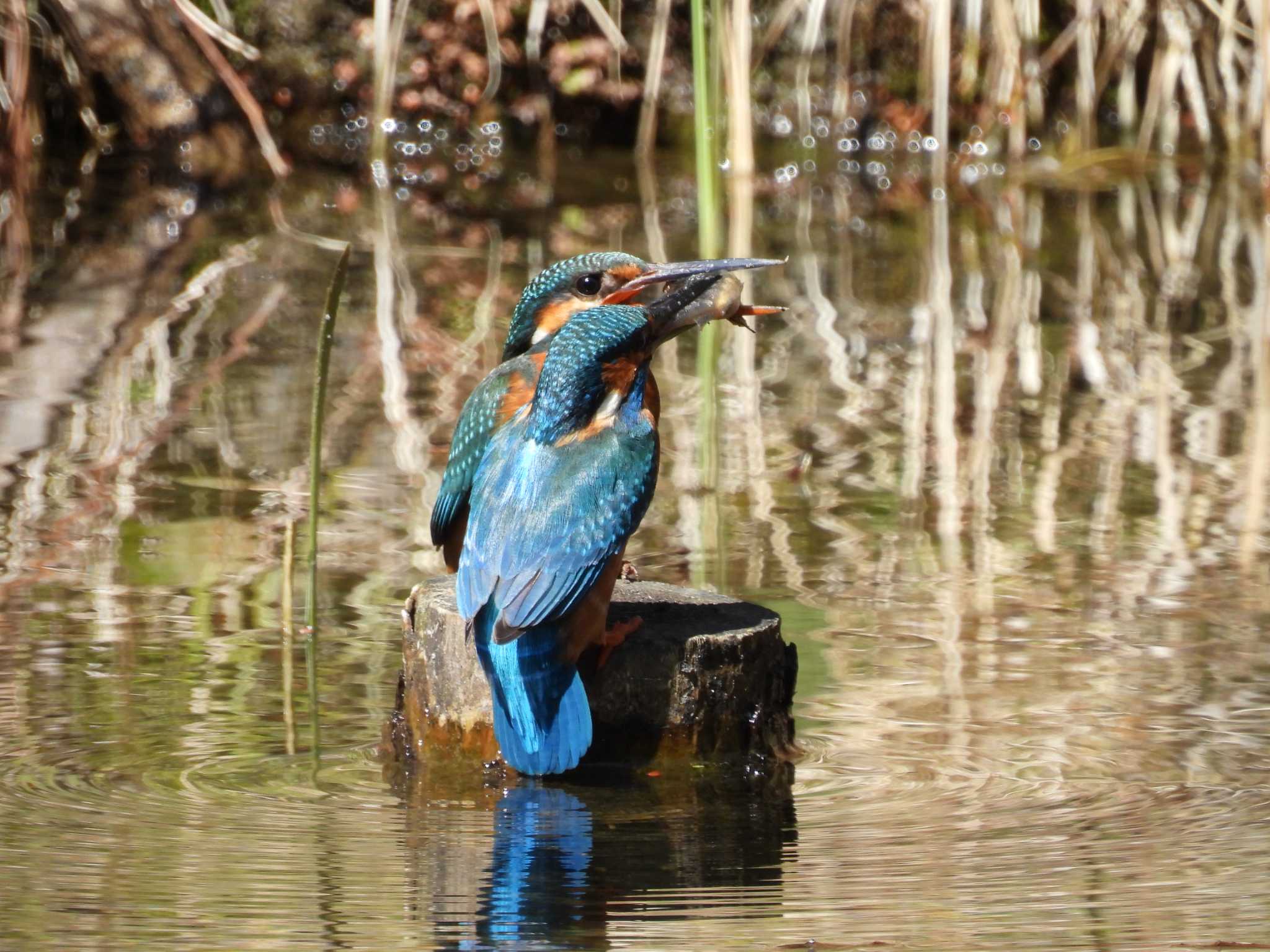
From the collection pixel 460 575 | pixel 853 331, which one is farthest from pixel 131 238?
pixel 460 575

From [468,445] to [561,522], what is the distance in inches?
22.2

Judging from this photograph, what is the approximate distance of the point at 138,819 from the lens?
9.98 ft

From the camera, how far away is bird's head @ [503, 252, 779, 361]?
12.7 feet

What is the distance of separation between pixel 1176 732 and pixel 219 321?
447 cm

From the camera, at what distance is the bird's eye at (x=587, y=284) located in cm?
388

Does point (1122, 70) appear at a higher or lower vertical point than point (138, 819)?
higher

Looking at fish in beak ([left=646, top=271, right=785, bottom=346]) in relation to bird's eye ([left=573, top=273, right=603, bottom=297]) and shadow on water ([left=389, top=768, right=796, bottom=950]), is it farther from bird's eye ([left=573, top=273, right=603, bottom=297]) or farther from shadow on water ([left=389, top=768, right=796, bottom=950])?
shadow on water ([left=389, top=768, right=796, bottom=950])

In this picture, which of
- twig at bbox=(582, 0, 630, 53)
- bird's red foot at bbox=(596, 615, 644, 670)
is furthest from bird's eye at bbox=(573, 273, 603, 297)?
twig at bbox=(582, 0, 630, 53)

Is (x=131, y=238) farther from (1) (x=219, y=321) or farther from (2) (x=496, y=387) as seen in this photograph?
(2) (x=496, y=387)

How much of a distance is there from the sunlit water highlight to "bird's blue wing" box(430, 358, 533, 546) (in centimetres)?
34

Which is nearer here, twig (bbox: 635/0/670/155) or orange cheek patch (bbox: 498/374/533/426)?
orange cheek patch (bbox: 498/374/533/426)

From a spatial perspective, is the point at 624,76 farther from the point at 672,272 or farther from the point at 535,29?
the point at 672,272

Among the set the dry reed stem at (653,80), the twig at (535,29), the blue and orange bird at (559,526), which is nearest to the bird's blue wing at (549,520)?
the blue and orange bird at (559,526)

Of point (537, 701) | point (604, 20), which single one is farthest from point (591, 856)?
point (604, 20)
